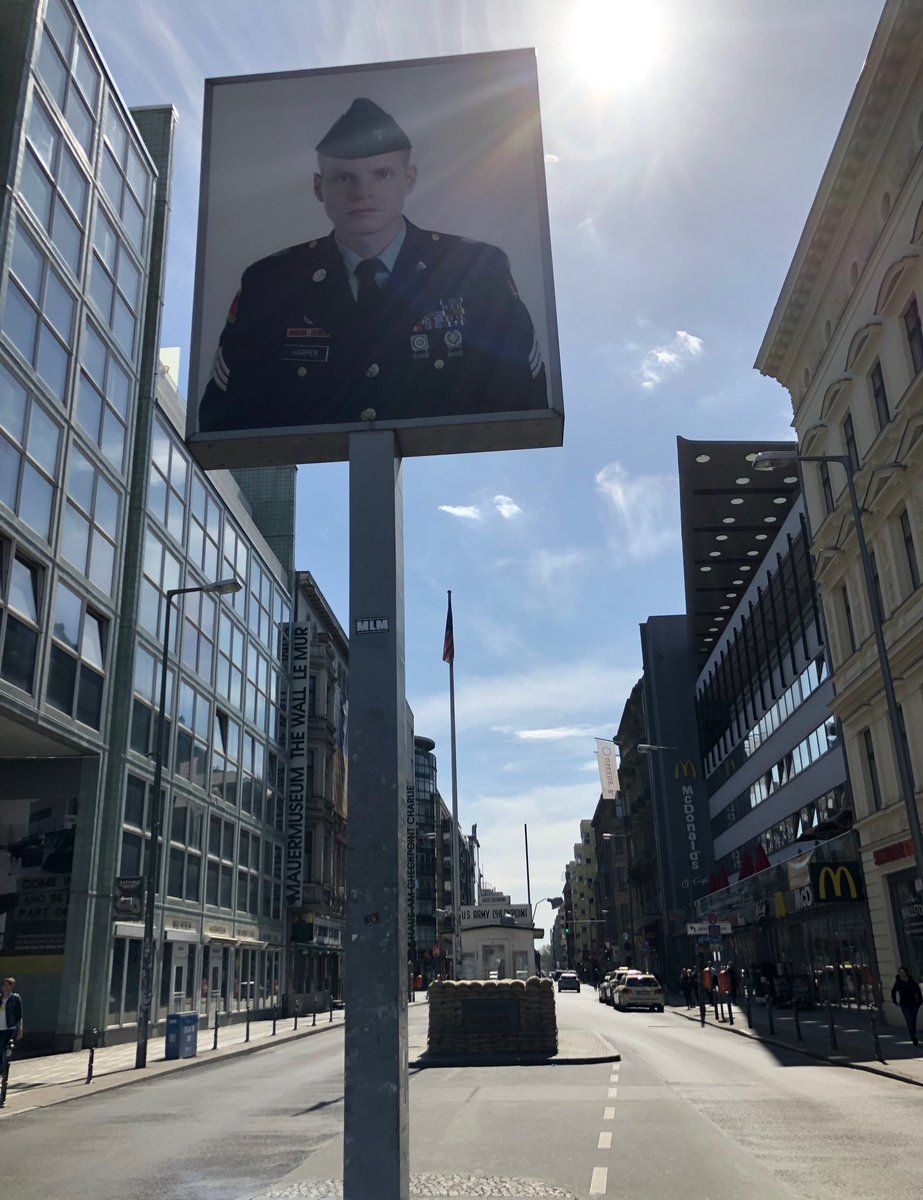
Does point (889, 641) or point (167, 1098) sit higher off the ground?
point (889, 641)

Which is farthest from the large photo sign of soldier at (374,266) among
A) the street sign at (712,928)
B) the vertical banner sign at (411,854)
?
the vertical banner sign at (411,854)

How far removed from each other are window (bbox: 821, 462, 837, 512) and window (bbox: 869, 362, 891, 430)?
14.7ft

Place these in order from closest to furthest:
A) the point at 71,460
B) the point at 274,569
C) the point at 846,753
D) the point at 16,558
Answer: the point at 16,558 < the point at 71,460 < the point at 846,753 < the point at 274,569

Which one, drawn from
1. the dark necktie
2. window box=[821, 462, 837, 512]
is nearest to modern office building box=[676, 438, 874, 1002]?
window box=[821, 462, 837, 512]

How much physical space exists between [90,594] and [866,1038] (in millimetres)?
24906

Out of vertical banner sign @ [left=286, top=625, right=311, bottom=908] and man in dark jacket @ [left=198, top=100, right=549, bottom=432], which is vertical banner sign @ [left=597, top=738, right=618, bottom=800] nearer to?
vertical banner sign @ [left=286, top=625, right=311, bottom=908]

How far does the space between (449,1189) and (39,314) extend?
26.1m

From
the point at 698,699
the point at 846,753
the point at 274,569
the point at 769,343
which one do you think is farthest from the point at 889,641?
the point at 698,699

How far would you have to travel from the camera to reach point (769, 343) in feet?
117

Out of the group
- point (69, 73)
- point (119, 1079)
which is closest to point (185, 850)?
point (119, 1079)

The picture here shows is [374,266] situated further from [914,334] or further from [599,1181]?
[914,334]

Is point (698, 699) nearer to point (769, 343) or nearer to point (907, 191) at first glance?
point (769, 343)

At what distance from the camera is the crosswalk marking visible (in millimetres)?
8990

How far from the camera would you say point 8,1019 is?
55.3 feet
